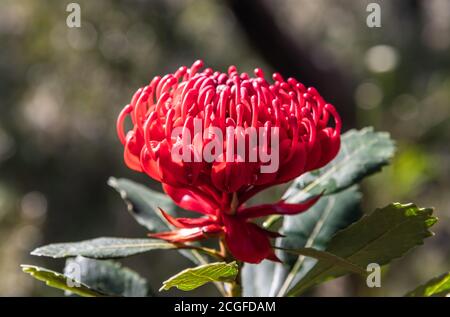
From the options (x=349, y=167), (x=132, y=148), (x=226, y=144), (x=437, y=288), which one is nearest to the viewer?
(x=226, y=144)

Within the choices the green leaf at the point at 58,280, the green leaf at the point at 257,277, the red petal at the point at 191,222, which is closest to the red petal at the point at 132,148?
the red petal at the point at 191,222

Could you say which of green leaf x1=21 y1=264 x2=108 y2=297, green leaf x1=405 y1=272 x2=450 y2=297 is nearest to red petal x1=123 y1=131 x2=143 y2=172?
green leaf x1=21 y1=264 x2=108 y2=297

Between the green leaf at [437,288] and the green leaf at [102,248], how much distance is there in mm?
486

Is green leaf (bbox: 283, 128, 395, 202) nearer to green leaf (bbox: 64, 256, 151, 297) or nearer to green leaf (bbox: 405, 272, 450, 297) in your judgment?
green leaf (bbox: 405, 272, 450, 297)

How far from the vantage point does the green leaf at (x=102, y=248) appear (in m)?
1.17

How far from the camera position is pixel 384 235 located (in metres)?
1.22

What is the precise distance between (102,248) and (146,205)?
0.35 meters

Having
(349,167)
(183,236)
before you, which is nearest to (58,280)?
(183,236)

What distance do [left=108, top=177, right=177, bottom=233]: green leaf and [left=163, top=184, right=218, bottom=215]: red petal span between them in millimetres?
265

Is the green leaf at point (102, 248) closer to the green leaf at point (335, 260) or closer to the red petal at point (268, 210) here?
the red petal at point (268, 210)

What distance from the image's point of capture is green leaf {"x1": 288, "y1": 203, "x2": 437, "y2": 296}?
3.91 ft

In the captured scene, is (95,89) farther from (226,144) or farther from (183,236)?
(226,144)
